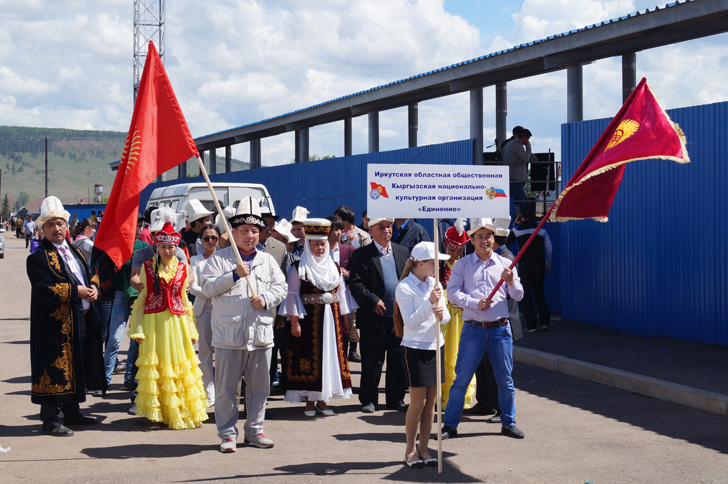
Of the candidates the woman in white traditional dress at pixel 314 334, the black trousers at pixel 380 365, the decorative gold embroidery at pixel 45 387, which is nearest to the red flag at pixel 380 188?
the woman in white traditional dress at pixel 314 334

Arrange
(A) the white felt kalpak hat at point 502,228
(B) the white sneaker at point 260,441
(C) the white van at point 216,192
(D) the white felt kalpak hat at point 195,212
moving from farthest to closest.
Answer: (C) the white van at point 216,192 → (D) the white felt kalpak hat at point 195,212 → (A) the white felt kalpak hat at point 502,228 → (B) the white sneaker at point 260,441

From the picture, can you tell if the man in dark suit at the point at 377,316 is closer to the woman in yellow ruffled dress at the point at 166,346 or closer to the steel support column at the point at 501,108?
the woman in yellow ruffled dress at the point at 166,346

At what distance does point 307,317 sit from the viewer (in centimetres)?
912

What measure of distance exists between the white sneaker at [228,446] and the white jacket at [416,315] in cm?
166

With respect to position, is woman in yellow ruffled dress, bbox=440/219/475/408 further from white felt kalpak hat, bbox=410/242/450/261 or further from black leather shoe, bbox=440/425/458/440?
white felt kalpak hat, bbox=410/242/450/261

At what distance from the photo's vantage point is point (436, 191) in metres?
6.99

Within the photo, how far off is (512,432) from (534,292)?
6732 mm

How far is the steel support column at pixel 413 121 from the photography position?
94.6 feet

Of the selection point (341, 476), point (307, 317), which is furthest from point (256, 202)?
point (341, 476)

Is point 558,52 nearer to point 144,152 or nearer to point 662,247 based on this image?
point 662,247

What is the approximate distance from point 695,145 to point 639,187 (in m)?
1.27

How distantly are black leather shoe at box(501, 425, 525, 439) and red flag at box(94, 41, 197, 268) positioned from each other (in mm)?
3561

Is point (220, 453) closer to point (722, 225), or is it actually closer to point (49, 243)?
point (49, 243)

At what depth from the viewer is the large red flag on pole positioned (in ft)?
22.2
